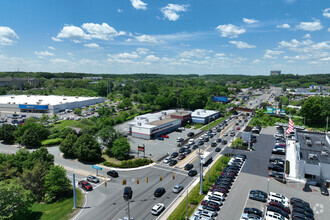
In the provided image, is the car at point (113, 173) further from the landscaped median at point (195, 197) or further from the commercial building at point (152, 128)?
the commercial building at point (152, 128)

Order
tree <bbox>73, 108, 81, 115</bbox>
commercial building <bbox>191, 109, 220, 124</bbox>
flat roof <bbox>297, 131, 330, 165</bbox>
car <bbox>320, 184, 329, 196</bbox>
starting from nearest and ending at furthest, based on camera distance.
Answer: car <bbox>320, 184, 329, 196</bbox> → flat roof <bbox>297, 131, 330, 165</bbox> → commercial building <bbox>191, 109, 220, 124</bbox> → tree <bbox>73, 108, 81, 115</bbox>

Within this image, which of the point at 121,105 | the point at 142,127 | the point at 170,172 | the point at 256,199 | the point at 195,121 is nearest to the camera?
the point at 256,199

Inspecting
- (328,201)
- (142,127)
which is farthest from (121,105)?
(328,201)

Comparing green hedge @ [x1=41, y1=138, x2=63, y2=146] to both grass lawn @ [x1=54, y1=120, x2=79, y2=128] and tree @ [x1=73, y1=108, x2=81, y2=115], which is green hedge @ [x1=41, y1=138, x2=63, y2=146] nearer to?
grass lawn @ [x1=54, y1=120, x2=79, y2=128]

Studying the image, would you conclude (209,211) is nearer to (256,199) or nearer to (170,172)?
(256,199)

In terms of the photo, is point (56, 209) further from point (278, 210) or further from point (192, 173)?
point (278, 210)

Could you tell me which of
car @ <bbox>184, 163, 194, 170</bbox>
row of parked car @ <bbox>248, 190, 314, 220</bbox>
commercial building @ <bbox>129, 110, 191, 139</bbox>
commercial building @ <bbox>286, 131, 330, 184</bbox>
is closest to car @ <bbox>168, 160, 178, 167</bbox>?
car @ <bbox>184, 163, 194, 170</bbox>
